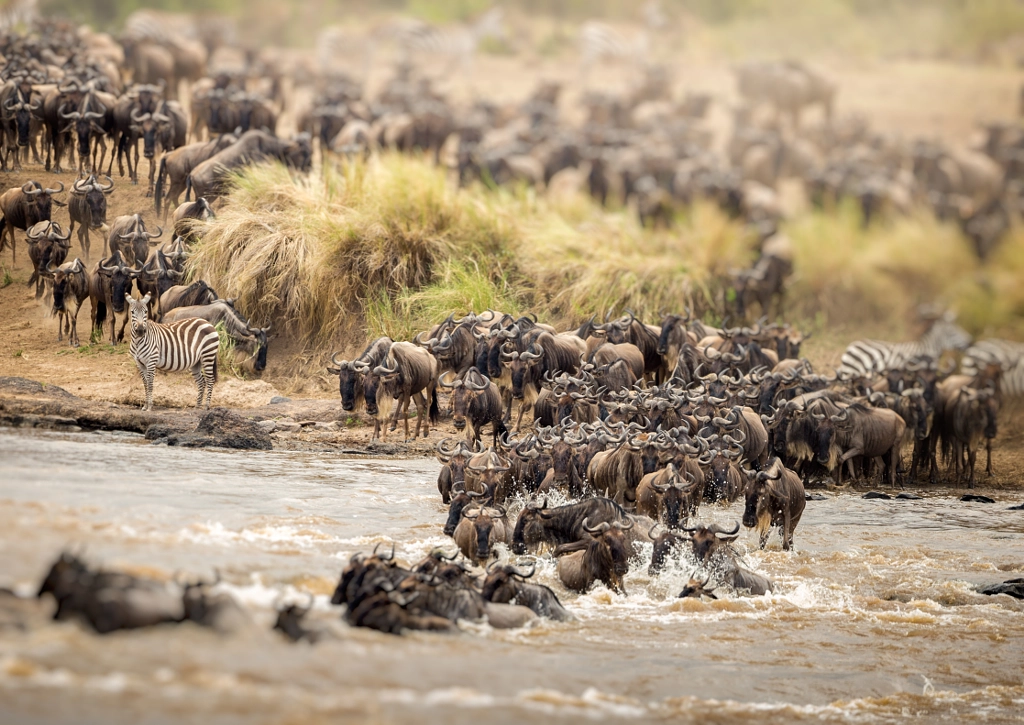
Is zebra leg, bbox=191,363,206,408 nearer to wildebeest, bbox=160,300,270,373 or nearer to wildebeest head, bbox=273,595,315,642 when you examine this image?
wildebeest, bbox=160,300,270,373

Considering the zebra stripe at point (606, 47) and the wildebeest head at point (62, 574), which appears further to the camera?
the zebra stripe at point (606, 47)

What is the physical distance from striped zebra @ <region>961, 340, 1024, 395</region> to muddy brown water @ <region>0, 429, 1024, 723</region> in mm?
6225

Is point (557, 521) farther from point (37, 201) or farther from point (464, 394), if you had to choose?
point (37, 201)

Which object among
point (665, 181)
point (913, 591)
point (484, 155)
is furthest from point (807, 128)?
point (913, 591)

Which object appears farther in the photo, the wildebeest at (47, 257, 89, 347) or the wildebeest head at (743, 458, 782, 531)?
the wildebeest at (47, 257, 89, 347)

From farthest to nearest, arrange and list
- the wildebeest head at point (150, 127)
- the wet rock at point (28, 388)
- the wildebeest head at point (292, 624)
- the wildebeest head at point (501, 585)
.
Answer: the wildebeest head at point (150, 127) → the wet rock at point (28, 388) → the wildebeest head at point (501, 585) → the wildebeest head at point (292, 624)

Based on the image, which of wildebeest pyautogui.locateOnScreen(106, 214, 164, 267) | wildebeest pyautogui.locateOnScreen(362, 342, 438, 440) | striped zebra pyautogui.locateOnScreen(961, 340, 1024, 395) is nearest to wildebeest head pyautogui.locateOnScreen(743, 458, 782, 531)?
wildebeest pyautogui.locateOnScreen(362, 342, 438, 440)

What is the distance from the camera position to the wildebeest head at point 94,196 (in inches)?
428

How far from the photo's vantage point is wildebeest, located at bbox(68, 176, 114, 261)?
1077cm

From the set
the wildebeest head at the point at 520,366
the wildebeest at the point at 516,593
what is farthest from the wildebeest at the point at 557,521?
the wildebeest head at the point at 520,366

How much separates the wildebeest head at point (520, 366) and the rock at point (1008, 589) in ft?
14.5

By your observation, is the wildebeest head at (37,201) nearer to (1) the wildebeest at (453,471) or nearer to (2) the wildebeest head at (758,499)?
(1) the wildebeest at (453,471)

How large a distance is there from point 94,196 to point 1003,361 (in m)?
11.7

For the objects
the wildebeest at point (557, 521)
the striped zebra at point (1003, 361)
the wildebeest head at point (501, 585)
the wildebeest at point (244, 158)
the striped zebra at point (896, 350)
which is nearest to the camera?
the wildebeest head at point (501, 585)
